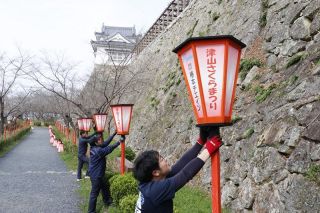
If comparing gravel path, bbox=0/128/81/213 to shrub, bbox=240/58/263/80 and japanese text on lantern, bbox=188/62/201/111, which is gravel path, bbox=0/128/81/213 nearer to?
shrub, bbox=240/58/263/80

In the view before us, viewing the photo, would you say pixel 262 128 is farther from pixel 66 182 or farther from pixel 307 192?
pixel 66 182

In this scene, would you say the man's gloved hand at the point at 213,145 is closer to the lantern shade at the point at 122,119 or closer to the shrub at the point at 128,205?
the shrub at the point at 128,205

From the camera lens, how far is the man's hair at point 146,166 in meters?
3.55

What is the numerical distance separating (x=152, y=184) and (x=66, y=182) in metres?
10.8

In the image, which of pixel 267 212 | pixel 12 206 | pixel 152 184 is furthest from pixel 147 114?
pixel 152 184

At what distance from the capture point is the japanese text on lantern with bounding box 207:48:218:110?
322 cm

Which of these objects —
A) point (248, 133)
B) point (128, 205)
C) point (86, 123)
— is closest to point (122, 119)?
point (128, 205)

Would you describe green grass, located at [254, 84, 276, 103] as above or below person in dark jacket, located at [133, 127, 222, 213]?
above

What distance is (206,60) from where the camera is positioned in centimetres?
323

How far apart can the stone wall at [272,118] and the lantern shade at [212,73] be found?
3006 mm

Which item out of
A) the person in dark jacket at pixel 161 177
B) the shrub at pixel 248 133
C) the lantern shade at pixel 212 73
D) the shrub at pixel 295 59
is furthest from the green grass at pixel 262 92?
the lantern shade at pixel 212 73

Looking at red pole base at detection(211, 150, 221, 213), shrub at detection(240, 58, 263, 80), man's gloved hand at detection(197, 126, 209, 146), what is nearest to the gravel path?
shrub at detection(240, 58, 263, 80)

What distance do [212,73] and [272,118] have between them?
448cm

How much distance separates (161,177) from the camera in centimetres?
362
